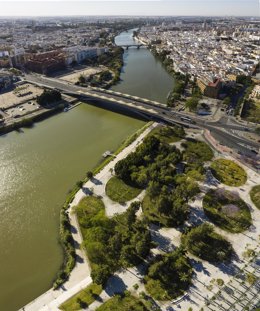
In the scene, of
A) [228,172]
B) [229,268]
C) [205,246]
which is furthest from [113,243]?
[228,172]

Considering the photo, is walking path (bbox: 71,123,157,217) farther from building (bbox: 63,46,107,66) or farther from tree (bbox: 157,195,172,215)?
building (bbox: 63,46,107,66)

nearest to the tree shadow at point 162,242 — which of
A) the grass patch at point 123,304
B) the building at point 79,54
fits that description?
the grass patch at point 123,304

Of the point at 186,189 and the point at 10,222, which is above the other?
the point at 186,189

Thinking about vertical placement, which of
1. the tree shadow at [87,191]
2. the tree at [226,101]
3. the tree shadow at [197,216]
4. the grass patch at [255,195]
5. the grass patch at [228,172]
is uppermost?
the tree at [226,101]

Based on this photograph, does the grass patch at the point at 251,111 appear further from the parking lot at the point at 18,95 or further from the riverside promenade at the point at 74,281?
the parking lot at the point at 18,95

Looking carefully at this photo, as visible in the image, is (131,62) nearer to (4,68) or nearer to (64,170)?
(4,68)

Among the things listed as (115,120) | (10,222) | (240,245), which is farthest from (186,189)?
(115,120)
